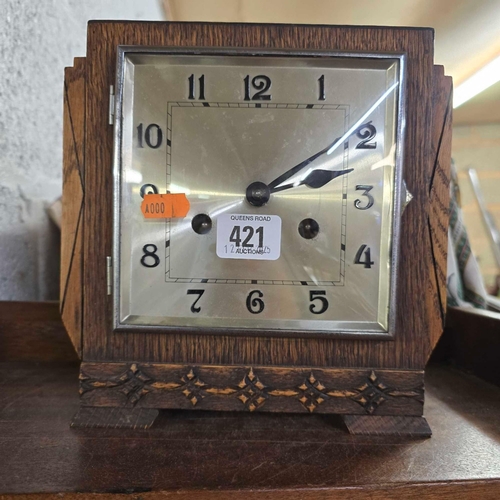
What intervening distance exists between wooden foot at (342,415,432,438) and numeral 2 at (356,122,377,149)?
330 mm

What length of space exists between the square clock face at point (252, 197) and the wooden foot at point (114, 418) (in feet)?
Result: 0.35

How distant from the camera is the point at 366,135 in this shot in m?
0.46

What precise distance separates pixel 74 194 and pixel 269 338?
303mm

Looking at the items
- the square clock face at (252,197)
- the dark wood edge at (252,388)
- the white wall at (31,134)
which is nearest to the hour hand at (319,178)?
the square clock face at (252,197)

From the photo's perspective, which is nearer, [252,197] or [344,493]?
[344,493]

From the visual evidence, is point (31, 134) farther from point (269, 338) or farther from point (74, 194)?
point (269, 338)

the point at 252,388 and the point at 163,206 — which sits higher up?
the point at 163,206

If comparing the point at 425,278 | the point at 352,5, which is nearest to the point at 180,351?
the point at 425,278

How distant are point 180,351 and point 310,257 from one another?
199mm

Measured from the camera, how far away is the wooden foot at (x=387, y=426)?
45cm

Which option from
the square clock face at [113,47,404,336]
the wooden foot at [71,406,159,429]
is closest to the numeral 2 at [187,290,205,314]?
the square clock face at [113,47,404,336]

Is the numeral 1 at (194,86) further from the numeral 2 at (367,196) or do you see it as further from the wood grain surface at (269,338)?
the numeral 2 at (367,196)

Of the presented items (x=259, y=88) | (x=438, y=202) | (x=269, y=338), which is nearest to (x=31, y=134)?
(x=259, y=88)

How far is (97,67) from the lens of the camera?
1.53 feet
